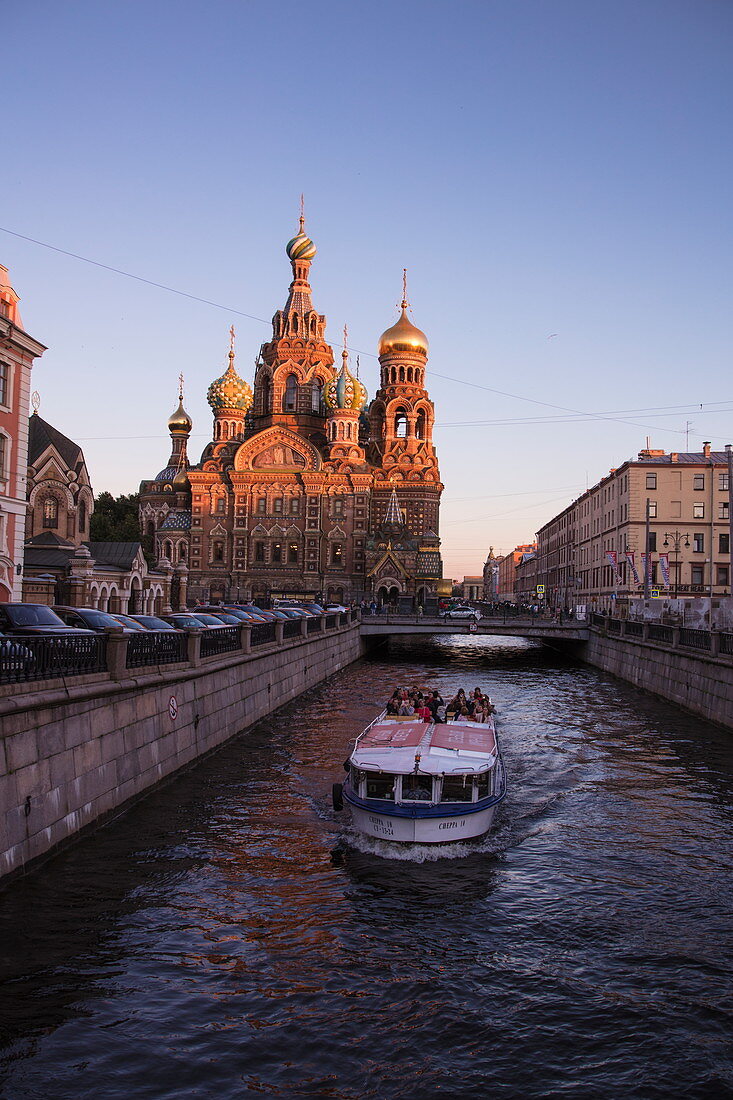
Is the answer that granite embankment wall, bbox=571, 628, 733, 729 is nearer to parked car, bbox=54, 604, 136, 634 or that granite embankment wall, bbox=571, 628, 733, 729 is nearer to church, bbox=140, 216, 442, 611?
parked car, bbox=54, 604, 136, 634

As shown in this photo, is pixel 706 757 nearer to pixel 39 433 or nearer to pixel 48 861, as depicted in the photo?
pixel 48 861

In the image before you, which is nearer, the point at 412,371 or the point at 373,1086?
the point at 373,1086

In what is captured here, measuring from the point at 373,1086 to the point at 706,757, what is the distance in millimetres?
20274

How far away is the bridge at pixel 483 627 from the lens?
208 ft

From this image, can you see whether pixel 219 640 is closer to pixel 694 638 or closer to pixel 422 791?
pixel 422 791

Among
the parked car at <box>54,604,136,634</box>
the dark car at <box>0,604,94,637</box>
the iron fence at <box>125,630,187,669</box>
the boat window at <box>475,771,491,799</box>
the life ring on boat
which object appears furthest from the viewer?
the parked car at <box>54,604,136,634</box>

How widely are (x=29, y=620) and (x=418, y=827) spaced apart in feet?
38.6

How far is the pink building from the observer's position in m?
31.7

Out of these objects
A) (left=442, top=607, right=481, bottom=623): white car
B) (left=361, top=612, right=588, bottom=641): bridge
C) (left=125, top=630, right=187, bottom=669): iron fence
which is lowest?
(left=361, top=612, right=588, bottom=641): bridge

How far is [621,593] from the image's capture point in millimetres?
72125

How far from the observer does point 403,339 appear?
4114 inches

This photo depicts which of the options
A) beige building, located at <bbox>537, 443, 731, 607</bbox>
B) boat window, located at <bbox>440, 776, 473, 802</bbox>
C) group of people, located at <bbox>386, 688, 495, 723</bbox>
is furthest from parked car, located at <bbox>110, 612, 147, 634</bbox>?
beige building, located at <bbox>537, 443, 731, 607</bbox>

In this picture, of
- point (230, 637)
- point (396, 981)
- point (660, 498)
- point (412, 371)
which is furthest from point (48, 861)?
point (412, 371)

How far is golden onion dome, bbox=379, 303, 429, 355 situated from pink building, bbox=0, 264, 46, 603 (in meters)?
73.9
